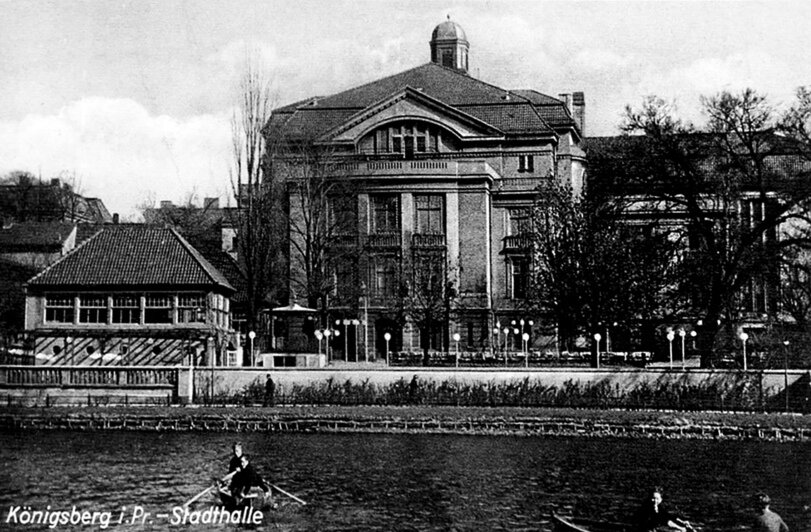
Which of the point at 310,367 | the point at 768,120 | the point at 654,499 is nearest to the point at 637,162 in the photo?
the point at 768,120

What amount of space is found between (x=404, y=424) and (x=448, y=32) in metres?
55.3

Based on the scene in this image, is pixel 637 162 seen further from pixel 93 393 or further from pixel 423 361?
pixel 93 393

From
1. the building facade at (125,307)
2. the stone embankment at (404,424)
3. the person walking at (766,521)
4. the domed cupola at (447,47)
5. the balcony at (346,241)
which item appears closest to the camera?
the person walking at (766,521)

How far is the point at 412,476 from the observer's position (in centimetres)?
2709

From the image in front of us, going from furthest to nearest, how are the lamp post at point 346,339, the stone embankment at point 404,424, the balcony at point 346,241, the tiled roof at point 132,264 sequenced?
the balcony at point 346,241, the lamp post at point 346,339, the tiled roof at point 132,264, the stone embankment at point 404,424

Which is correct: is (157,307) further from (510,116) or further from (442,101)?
(510,116)

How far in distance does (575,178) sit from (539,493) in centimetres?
5315

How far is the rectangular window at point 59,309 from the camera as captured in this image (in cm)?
4816

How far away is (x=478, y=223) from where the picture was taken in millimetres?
65062

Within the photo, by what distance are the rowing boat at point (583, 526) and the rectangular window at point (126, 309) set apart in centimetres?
3252

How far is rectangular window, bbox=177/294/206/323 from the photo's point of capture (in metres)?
48.3

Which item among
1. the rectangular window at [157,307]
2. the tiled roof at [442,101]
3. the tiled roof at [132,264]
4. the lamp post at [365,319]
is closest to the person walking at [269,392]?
the tiled roof at [132,264]

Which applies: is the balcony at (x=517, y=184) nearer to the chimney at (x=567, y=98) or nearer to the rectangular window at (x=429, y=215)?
the rectangular window at (x=429, y=215)

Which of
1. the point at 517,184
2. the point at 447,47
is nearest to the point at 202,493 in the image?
the point at 517,184
